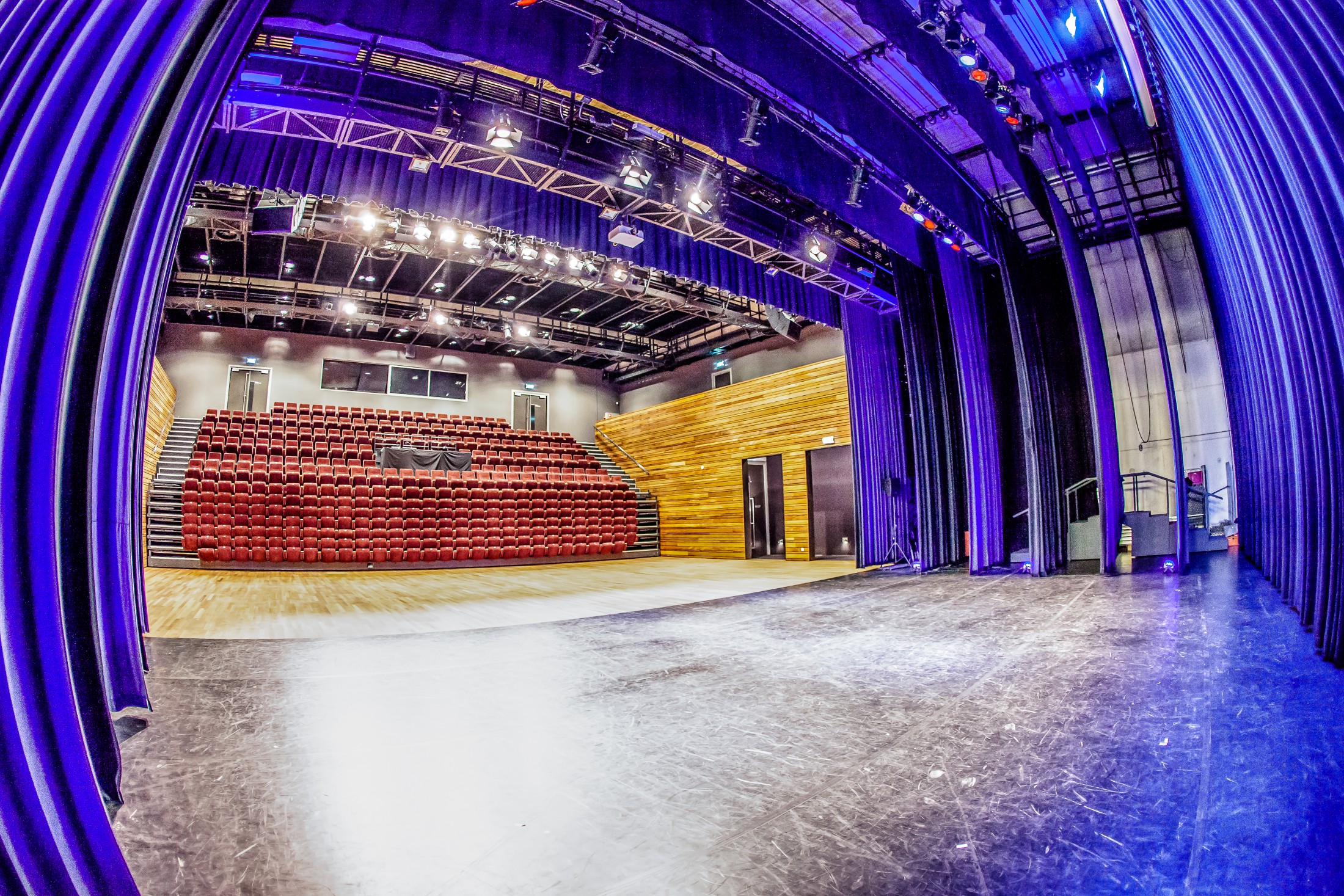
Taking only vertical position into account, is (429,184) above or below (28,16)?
above

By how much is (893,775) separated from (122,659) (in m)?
3.06

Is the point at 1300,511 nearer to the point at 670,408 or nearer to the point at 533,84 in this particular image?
the point at 533,84

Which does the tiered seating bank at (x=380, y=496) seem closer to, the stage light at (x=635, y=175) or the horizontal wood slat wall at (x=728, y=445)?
the horizontal wood slat wall at (x=728, y=445)

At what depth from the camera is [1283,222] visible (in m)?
2.89

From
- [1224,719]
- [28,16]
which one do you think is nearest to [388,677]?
[28,16]

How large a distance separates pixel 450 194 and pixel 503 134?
4.50 feet

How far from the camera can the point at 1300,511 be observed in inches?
142

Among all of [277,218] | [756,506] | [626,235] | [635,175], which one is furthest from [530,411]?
[635,175]

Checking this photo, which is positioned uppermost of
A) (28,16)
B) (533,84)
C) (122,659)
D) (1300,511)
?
(533,84)

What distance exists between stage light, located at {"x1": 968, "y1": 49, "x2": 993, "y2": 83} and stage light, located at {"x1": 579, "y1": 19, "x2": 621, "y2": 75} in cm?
299

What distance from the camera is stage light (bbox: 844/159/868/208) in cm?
663

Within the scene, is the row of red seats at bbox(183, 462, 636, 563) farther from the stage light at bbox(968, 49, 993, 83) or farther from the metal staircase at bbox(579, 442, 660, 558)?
the stage light at bbox(968, 49, 993, 83)

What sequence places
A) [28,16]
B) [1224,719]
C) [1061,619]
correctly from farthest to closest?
1. [1061,619]
2. [1224,719]
3. [28,16]

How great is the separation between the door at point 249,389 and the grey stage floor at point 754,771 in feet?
43.0
